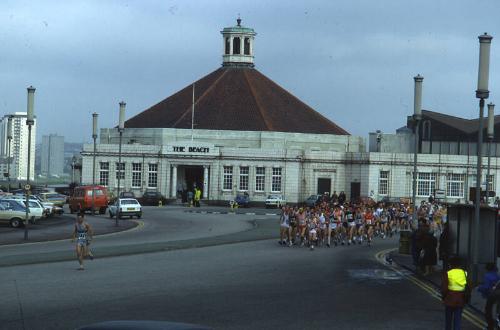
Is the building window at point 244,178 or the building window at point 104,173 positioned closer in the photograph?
the building window at point 104,173

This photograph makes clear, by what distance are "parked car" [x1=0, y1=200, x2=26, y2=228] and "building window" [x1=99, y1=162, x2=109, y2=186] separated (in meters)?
53.4

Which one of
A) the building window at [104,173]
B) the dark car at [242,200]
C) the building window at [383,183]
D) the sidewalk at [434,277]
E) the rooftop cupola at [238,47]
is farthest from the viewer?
the rooftop cupola at [238,47]

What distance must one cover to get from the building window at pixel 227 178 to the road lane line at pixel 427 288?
65.6m

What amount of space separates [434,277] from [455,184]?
80309mm

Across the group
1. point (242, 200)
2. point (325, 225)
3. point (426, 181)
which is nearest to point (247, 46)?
point (426, 181)

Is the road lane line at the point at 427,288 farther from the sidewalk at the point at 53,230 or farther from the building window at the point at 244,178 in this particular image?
the building window at the point at 244,178

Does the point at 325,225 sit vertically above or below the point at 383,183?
below

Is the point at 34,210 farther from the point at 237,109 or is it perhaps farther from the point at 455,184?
the point at 237,109

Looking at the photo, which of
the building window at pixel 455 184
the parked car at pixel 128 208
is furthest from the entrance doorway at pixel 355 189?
the parked car at pixel 128 208

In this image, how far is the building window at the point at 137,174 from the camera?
366ft

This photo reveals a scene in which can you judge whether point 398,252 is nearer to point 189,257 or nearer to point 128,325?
point 189,257

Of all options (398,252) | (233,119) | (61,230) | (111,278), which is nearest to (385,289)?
(111,278)

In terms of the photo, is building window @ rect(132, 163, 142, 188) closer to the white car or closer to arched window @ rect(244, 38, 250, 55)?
the white car

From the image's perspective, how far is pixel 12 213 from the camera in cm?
5681
